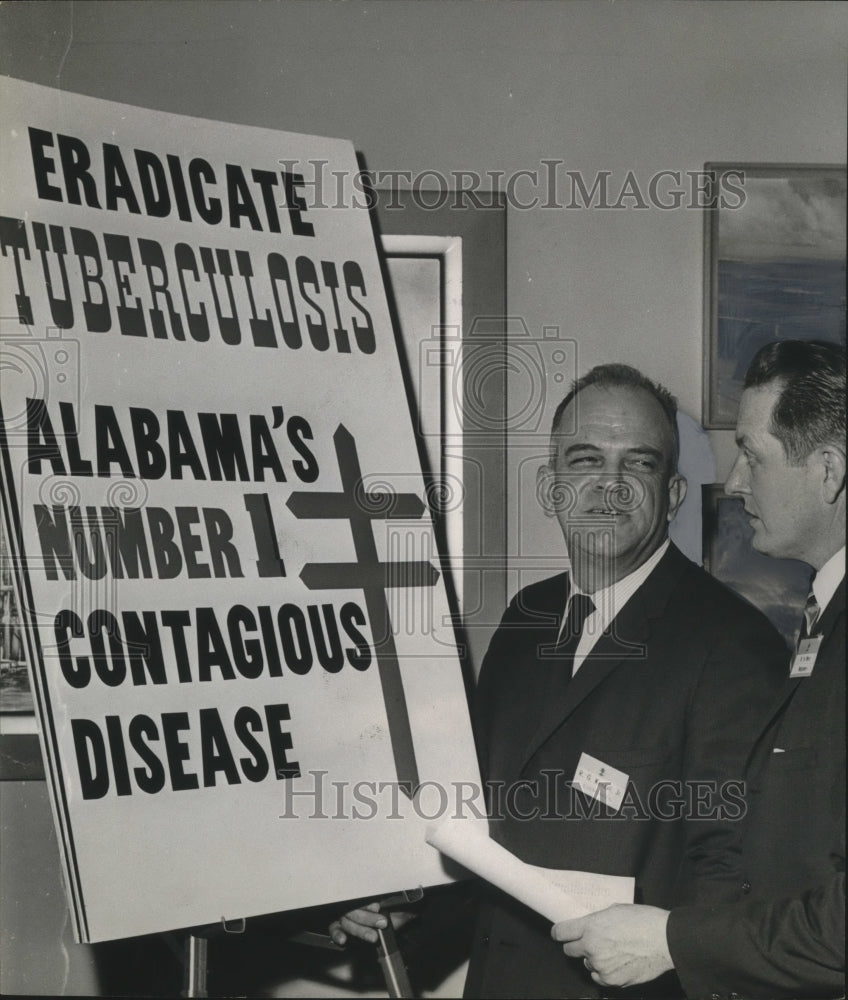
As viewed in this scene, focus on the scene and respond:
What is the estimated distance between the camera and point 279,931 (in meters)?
1.55

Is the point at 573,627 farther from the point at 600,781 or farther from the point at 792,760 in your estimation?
the point at 792,760

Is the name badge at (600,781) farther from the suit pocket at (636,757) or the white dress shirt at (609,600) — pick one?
the white dress shirt at (609,600)

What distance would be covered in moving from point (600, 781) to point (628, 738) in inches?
2.9

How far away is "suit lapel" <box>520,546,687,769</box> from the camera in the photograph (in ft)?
4.89

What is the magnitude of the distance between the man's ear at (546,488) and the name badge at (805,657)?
393 millimetres

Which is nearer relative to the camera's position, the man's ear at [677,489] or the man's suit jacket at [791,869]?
the man's suit jacket at [791,869]

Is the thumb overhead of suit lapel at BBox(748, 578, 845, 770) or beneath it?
beneath

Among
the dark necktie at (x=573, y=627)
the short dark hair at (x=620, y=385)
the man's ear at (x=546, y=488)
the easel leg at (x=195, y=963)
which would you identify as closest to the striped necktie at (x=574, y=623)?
the dark necktie at (x=573, y=627)

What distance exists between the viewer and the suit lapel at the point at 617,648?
4.89 ft

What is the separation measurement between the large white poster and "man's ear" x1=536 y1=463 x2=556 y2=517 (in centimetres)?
17

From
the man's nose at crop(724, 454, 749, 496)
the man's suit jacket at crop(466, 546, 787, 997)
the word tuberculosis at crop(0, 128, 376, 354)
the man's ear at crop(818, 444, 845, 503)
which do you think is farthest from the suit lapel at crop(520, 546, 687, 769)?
the word tuberculosis at crop(0, 128, 376, 354)

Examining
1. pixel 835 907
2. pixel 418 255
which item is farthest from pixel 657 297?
pixel 835 907

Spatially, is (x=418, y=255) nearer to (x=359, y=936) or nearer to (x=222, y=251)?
(x=222, y=251)

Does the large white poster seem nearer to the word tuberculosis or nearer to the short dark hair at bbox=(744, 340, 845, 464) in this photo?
the word tuberculosis
